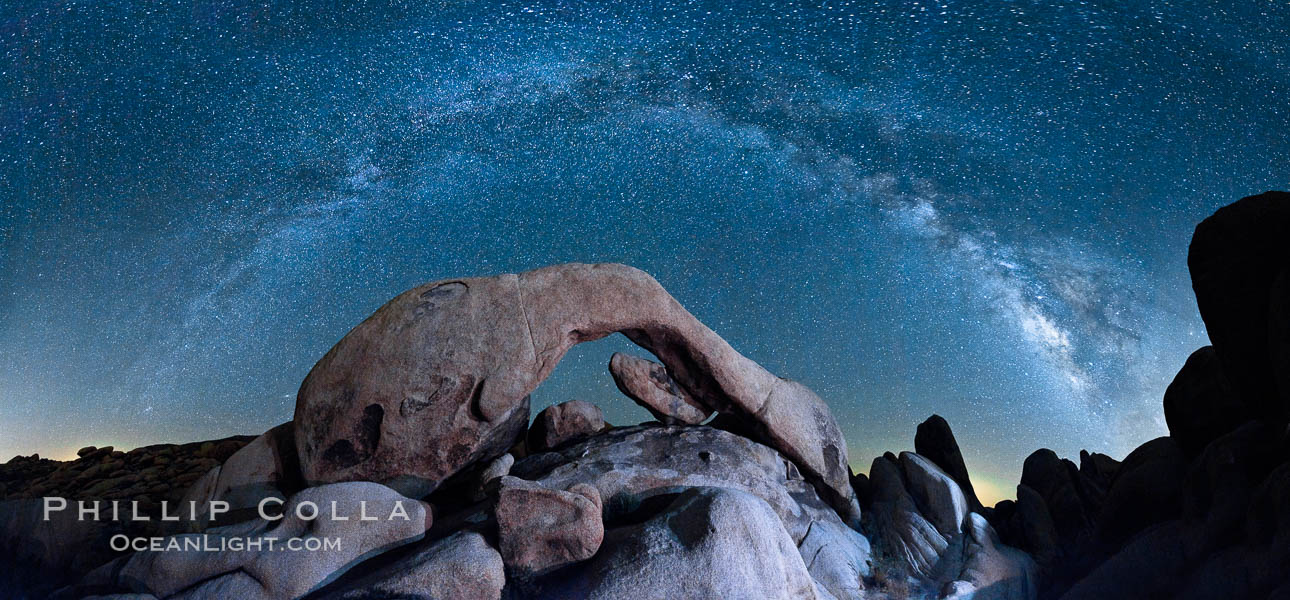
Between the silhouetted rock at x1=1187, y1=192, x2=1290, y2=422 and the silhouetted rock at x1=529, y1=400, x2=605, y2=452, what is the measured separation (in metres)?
7.46

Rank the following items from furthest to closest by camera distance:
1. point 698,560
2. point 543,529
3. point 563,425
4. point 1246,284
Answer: point 563,425 < point 1246,284 < point 543,529 < point 698,560

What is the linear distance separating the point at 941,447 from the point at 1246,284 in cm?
435

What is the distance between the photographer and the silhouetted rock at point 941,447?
1035cm

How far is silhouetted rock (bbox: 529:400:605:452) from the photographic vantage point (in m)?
9.39

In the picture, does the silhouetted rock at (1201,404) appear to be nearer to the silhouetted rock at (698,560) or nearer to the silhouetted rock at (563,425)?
the silhouetted rock at (698,560)

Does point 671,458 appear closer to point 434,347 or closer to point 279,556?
point 434,347

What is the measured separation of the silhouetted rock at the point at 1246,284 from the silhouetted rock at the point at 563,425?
746 cm

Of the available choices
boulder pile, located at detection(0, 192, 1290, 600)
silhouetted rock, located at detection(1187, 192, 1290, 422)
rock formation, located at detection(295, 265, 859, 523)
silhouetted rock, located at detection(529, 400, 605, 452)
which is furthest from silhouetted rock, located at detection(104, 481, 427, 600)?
silhouetted rock, located at detection(1187, 192, 1290, 422)

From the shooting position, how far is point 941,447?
10.6 meters

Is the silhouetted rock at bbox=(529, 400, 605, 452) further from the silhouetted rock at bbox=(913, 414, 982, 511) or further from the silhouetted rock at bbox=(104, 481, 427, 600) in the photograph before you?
the silhouetted rock at bbox=(913, 414, 982, 511)

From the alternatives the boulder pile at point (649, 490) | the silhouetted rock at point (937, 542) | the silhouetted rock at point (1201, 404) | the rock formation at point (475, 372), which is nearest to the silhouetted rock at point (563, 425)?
the boulder pile at point (649, 490)

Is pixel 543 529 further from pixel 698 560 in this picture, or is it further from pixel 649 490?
pixel 649 490

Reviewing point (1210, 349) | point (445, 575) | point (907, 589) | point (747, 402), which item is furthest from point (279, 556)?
point (1210, 349)

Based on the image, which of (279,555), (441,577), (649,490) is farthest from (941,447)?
(279,555)
